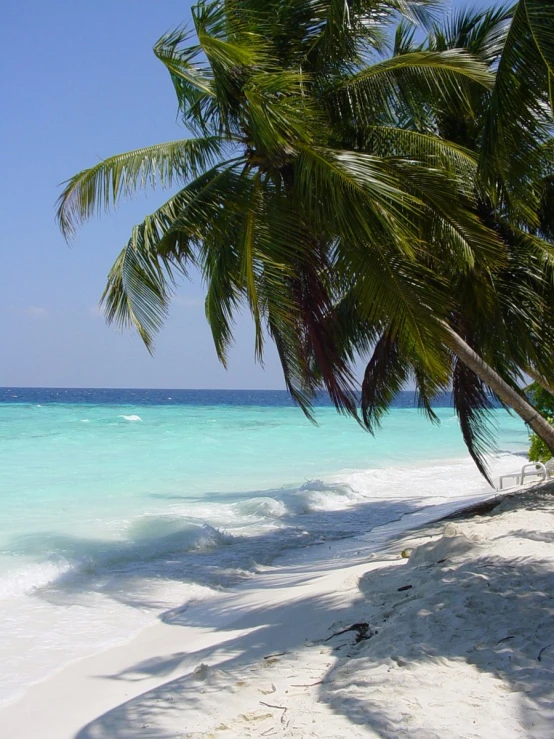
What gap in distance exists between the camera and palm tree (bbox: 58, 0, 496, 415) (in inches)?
229

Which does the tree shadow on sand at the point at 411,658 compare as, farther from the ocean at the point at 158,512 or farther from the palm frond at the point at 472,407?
the palm frond at the point at 472,407

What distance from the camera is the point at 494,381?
23.2 feet

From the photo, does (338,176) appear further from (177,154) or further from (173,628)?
(173,628)

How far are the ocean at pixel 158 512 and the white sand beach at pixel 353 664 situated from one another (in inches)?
24.4

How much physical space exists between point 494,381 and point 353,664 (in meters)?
4.20

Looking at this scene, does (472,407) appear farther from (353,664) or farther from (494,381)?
(353,664)

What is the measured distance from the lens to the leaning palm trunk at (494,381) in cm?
661

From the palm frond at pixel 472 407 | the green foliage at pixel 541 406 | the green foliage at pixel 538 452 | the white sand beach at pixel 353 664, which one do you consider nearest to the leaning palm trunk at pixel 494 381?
the palm frond at pixel 472 407

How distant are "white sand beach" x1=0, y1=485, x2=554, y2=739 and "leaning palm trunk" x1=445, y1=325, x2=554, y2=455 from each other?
1.57 metres

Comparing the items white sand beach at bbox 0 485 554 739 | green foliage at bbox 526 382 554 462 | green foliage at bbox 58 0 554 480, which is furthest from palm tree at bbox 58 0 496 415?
green foliage at bbox 526 382 554 462

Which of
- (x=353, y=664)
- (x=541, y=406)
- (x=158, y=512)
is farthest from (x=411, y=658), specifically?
(x=541, y=406)

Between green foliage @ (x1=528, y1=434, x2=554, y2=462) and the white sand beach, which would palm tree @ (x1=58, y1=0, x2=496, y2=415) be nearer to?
the white sand beach

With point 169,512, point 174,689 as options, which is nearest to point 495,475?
point 169,512

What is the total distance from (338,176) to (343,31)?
216 cm
